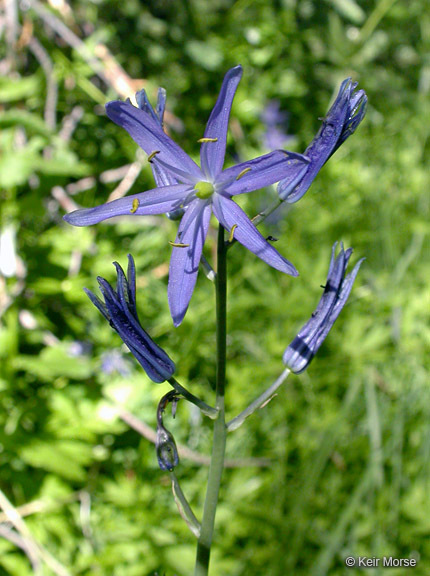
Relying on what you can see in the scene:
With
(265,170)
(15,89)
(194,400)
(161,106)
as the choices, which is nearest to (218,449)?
(194,400)

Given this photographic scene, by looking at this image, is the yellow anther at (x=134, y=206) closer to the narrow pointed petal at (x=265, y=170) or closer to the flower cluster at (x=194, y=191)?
the flower cluster at (x=194, y=191)

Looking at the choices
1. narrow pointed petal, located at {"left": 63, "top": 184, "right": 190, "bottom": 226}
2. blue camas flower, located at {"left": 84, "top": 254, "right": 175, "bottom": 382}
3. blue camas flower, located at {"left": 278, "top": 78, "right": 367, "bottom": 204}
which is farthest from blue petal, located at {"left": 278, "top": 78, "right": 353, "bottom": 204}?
blue camas flower, located at {"left": 84, "top": 254, "right": 175, "bottom": 382}

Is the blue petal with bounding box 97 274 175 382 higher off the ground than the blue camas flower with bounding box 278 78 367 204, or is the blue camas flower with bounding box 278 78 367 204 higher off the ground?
the blue camas flower with bounding box 278 78 367 204

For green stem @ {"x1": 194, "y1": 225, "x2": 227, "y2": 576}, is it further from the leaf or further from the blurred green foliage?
the leaf

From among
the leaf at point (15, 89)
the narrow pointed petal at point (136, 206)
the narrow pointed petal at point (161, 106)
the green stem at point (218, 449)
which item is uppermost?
the leaf at point (15, 89)

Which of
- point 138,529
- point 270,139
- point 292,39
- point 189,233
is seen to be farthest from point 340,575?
point 292,39

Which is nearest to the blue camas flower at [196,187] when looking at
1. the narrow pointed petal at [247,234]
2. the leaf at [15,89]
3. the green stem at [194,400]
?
the narrow pointed petal at [247,234]

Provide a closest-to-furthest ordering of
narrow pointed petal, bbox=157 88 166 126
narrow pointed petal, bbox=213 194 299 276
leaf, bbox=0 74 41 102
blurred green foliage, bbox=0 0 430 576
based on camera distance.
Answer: narrow pointed petal, bbox=213 194 299 276, narrow pointed petal, bbox=157 88 166 126, blurred green foliage, bbox=0 0 430 576, leaf, bbox=0 74 41 102
